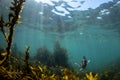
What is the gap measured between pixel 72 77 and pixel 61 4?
22777 millimetres

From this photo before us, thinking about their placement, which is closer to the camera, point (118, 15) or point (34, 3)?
point (34, 3)

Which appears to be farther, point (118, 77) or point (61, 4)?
point (61, 4)

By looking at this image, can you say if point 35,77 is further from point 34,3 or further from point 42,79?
point 34,3

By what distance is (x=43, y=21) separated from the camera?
35.1 metres

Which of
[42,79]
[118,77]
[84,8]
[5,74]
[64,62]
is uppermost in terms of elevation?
[5,74]

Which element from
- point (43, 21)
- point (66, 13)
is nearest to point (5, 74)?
point (66, 13)

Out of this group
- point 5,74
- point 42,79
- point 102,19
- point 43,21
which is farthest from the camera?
point 43,21

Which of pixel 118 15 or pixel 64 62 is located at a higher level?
pixel 118 15

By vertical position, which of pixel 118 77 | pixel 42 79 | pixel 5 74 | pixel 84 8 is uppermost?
pixel 5 74

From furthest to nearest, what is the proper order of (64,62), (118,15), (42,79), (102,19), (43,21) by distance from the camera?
(43,21) < (102,19) < (118,15) < (64,62) < (42,79)

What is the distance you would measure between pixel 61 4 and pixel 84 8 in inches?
135

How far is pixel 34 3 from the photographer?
85.5ft

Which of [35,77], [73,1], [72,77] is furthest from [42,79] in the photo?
[73,1]

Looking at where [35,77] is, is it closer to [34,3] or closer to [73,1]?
[73,1]
